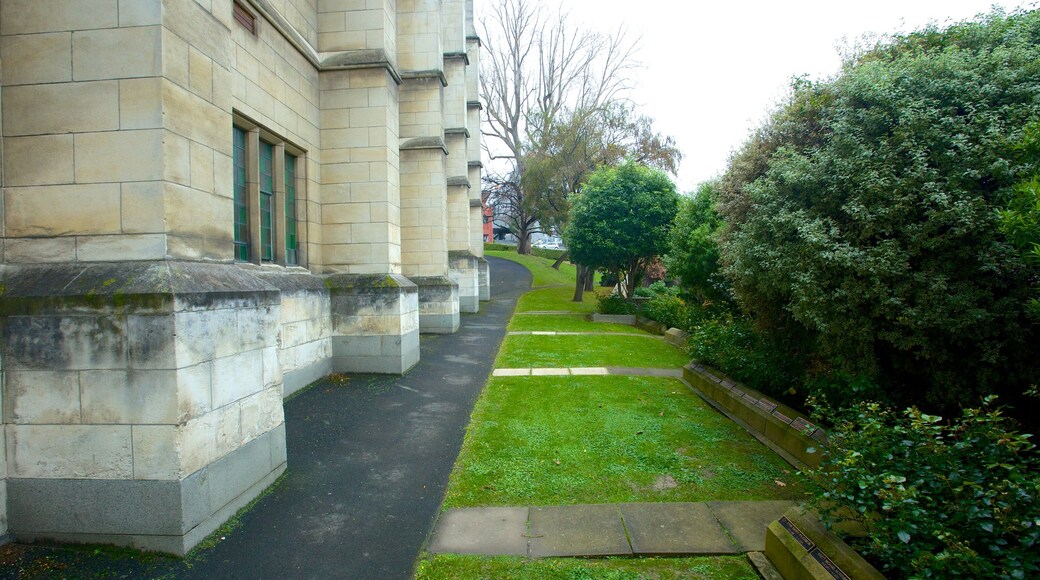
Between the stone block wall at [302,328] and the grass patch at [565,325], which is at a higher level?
the stone block wall at [302,328]

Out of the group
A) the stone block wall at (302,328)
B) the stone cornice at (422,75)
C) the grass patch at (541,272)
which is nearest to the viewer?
the stone block wall at (302,328)

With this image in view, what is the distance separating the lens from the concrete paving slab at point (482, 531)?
3.70m

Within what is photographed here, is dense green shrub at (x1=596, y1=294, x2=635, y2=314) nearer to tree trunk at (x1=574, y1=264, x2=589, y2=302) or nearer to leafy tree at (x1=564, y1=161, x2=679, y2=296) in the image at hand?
leafy tree at (x1=564, y1=161, x2=679, y2=296)

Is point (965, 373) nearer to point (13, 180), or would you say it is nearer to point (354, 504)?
point (354, 504)

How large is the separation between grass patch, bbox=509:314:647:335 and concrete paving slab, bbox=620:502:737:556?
36.9 ft

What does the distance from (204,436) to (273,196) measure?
549 centimetres

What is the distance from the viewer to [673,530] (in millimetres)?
3947

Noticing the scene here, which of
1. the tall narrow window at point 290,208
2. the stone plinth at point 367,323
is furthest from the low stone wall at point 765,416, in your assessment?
the tall narrow window at point 290,208

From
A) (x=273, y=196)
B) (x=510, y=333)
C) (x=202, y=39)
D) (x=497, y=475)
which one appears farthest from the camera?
(x=510, y=333)

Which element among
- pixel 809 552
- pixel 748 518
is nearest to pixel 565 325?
pixel 748 518

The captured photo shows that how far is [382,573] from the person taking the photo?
11.4 feet

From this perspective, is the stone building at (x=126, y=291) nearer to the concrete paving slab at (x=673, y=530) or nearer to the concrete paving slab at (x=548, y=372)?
the concrete paving slab at (x=673, y=530)

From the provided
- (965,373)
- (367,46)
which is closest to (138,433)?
(965,373)

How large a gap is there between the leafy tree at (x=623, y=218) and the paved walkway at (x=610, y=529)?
14.1 m
